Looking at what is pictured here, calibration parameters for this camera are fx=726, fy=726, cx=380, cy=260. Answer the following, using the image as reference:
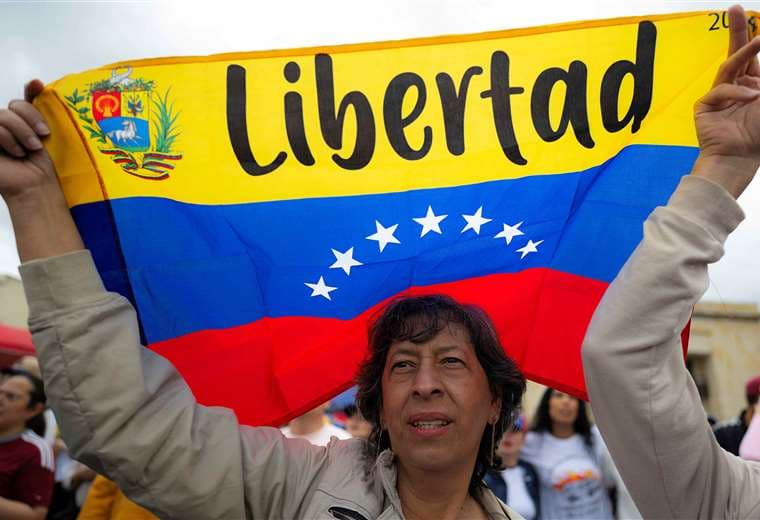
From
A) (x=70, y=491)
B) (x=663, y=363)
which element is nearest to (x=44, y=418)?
(x=70, y=491)

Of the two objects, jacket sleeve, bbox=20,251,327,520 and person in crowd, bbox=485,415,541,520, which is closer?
jacket sleeve, bbox=20,251,327,520

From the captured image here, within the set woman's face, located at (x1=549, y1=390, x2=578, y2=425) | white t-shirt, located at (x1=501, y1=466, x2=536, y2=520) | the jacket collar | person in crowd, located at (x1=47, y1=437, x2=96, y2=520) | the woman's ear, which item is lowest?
person in crowd, located at (x1=47, y1=437, x2=96, y2=520)

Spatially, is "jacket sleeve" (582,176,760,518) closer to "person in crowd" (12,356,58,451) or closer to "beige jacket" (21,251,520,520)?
"beige jacket" (21,251,520,520)

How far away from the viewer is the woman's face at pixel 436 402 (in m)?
1.85

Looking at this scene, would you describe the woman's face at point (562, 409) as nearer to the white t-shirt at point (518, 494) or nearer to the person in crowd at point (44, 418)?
the white t-shirt at point (518, 494)

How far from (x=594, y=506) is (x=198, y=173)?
9.95ft

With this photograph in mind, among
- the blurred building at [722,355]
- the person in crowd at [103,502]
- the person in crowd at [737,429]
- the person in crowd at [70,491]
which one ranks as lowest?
the blurred building at [722,355]

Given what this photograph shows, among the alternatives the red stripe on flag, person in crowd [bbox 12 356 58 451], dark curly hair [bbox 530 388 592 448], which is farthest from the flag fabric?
dark curly hair [bbox 530 388 592 448]

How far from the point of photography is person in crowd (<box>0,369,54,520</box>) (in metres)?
3.74

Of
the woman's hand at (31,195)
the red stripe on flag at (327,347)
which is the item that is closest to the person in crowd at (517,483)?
the red stripe on flag at (327,347)

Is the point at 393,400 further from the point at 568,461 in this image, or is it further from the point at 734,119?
the point at 568,461

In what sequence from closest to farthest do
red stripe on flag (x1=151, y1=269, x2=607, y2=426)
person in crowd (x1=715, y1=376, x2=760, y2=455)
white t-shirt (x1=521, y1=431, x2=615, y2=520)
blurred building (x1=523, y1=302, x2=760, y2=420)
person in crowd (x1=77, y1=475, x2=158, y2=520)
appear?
red stripe on flag (x1=151, y1=269, x2=607, y2=426) < person in crowd (x1=77, y1=475, x2=158, y2=520) < white t-shirt (x1=521, y1=431, x2=615, y2=520) < person in crowd (x1=715, y1=376, x2=760, y2=455) < blurred building (x1=523, y1=302, x2=760, y2=420)

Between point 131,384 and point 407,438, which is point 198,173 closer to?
point 131,384

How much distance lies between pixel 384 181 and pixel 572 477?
257 cm
